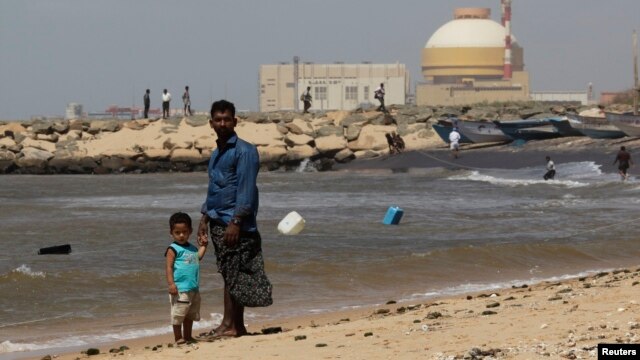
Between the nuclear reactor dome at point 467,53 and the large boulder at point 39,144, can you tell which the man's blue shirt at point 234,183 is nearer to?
the large boulder at point 39,144

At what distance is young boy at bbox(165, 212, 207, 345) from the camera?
9.92 m

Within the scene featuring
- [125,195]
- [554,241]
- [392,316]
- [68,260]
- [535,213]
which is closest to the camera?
[392,316]

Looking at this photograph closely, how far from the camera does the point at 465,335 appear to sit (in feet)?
30.3

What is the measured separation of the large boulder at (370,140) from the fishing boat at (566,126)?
714cm

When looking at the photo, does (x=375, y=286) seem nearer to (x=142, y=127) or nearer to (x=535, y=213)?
(x=535, y=213)

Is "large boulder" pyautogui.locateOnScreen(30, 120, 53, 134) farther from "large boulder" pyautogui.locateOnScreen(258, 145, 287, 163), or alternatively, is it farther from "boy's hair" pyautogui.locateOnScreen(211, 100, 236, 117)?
"boy's hair" pyautogui.locateOnScreen(211, 100, 236, 117)

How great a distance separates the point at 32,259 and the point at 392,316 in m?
10.4

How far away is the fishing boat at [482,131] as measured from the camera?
184ft

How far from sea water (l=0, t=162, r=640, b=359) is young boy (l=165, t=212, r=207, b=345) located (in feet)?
6.94

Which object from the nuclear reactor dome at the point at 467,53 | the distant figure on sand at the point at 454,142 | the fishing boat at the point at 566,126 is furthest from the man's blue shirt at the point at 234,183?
the nuclear reactor dome at the point at 467,53

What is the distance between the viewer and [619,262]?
18.6 m

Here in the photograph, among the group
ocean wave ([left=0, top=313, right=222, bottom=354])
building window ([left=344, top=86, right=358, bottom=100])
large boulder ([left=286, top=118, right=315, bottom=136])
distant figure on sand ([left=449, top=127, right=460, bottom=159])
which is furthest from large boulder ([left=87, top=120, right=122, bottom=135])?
building window ([left=344, top=86, right=358, bottom=100])

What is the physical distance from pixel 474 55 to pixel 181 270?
5176 inches

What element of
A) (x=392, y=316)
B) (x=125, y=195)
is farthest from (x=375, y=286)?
(x=125, y=195)
